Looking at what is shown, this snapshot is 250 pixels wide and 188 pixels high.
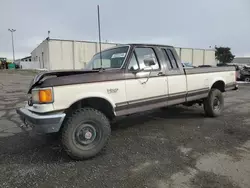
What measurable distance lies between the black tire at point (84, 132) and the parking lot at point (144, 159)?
18 centimetres

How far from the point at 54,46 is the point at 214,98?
27745 millimetres

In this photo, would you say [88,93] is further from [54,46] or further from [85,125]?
[54,46]

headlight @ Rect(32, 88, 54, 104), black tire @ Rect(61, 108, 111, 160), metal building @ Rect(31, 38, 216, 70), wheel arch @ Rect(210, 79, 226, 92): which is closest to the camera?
headlight @ Rect(32, 88, 54, 104)

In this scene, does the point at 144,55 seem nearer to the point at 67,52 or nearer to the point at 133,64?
the point at 133,64

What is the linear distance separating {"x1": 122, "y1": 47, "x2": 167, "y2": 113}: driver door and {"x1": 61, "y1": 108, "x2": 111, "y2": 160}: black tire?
28.0 inches

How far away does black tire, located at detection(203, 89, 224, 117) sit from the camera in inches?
224

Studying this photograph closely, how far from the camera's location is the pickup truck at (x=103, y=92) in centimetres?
303

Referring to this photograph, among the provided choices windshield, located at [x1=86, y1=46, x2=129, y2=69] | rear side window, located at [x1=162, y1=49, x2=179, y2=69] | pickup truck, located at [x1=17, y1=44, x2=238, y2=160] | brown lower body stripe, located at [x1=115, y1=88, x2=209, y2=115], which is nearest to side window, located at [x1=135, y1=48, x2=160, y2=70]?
pickup truck, located at [x1=17, y1=44, x2=238, y2=160]

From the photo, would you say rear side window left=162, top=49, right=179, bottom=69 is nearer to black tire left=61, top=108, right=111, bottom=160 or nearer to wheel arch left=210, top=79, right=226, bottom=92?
wheel arch left=210, top=79, right=226, bottom=92

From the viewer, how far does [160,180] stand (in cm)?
272

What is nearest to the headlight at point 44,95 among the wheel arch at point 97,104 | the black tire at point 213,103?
the wheel arch at point 97,104

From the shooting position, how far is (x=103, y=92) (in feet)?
11.4

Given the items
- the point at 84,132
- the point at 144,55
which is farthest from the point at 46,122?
the point at 144,55

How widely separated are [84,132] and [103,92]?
73 centimetres
